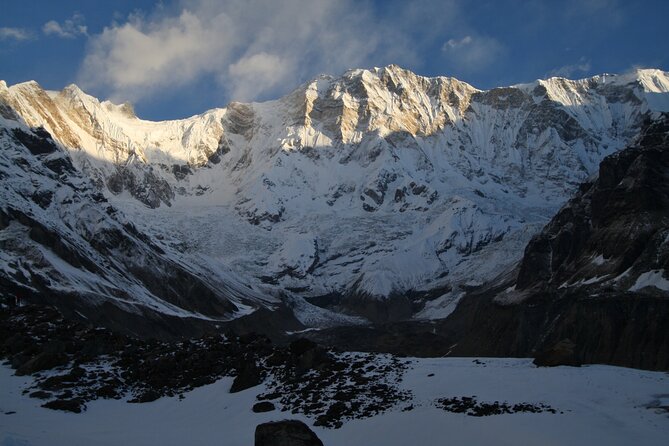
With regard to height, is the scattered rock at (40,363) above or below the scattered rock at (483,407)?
above

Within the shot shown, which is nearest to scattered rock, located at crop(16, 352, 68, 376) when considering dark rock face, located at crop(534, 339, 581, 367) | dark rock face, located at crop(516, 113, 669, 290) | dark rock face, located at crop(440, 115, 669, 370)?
dark rock face, located at crop(534, 339, 581, 367)

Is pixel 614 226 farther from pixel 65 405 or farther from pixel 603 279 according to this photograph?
pixel 65 405

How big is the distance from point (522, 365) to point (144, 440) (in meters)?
17.6

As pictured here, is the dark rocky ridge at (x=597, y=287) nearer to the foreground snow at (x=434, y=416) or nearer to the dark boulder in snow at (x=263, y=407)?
the foreground snow at (x=434, y=416)

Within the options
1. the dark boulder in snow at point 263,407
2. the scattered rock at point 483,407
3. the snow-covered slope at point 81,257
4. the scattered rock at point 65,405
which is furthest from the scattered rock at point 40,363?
the snow-covered slope at point 81,257

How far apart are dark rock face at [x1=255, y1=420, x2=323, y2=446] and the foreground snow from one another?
321 centimetres

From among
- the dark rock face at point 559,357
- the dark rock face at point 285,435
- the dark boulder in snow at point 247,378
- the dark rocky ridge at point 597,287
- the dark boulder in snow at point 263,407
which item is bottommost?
the dark rock face at point 285,435

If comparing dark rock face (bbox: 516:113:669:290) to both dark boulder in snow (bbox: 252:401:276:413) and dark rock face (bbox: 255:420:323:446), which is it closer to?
dark boulder in snow (bbox: 252:401:276:413)

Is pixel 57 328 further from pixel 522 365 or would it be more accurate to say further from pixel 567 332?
pixel 567 332

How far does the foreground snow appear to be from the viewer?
2388cm

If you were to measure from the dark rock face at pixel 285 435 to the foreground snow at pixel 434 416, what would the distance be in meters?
3.21

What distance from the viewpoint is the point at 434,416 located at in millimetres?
26781

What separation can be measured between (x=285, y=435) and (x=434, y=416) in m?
6.55

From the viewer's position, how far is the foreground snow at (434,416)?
23875 mm
